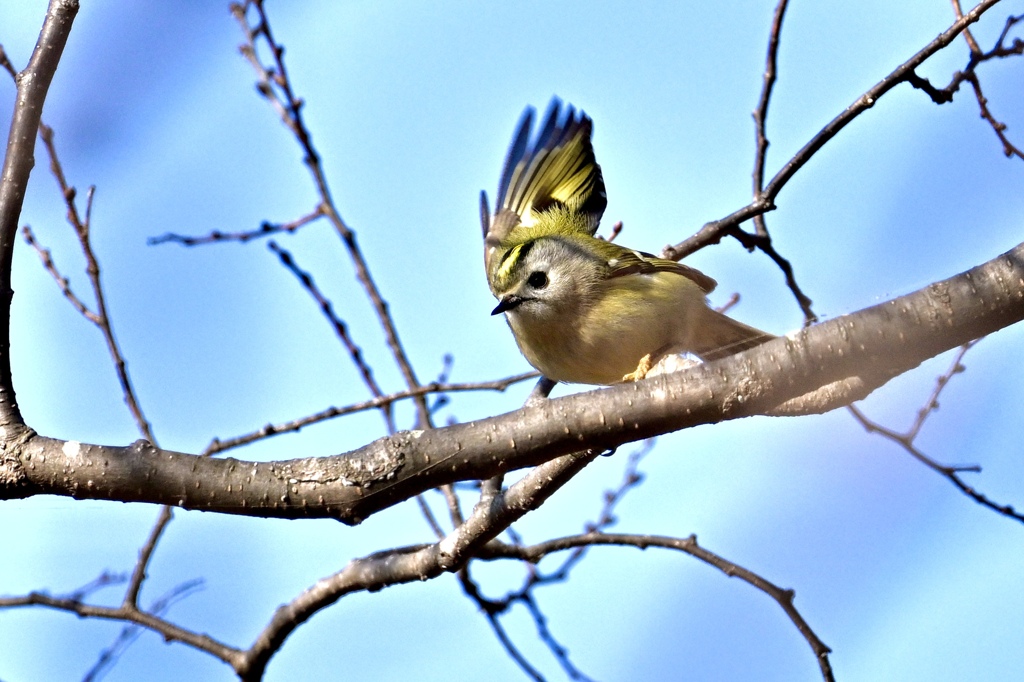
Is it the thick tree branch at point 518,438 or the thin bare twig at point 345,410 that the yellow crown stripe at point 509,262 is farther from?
the thick tree branch at point 518,438

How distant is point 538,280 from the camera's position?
125 inches

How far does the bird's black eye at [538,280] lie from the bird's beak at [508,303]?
0.07 metres

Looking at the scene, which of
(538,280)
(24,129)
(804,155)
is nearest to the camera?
(24,129)

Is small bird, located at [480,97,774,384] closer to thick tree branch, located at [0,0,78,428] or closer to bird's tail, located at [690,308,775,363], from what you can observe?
bird's tail, located at [690,308,775,363]

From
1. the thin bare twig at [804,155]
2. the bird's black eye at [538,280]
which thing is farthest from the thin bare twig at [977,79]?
the bird's black eye at [538,280]

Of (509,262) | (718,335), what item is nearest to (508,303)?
(509,262)

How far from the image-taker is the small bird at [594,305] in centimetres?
295

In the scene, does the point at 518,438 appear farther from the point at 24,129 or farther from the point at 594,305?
the point at 594,305

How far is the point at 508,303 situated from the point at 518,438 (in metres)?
1.62

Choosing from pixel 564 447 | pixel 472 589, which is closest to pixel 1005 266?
pixel 564 447

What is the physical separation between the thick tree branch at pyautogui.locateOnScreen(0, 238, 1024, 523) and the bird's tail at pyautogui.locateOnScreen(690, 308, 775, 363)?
163cm

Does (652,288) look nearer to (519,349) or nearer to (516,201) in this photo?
(519,349)

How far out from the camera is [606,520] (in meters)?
4.28

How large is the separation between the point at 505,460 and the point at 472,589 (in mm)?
1826
